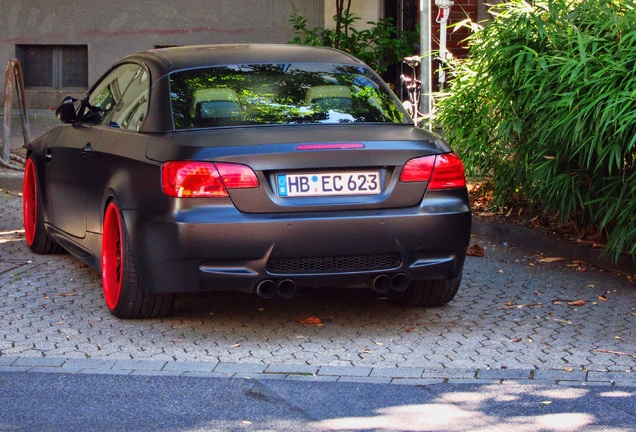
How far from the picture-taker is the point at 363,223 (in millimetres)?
6484

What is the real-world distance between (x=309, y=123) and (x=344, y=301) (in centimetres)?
135

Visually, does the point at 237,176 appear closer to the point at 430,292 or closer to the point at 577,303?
the point at 430,292

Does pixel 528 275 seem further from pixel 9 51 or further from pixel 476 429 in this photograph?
pixel 9 51

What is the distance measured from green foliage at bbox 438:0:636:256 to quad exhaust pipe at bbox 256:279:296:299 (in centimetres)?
237

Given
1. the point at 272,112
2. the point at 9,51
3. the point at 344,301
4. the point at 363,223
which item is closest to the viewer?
the point at 363,223

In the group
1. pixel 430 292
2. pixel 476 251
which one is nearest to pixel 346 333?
pixel 430 292

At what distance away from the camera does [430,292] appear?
24.3 feet

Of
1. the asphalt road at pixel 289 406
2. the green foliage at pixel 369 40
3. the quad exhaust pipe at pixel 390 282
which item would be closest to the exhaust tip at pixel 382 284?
the quad exhaust pipe at pixel 390 282

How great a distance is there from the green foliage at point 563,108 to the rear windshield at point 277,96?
1421 millimetres

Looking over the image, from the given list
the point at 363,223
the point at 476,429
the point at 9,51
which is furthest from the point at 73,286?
the point at 9,51

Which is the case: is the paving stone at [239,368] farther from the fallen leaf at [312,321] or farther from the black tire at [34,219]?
the black tire at [34,219]

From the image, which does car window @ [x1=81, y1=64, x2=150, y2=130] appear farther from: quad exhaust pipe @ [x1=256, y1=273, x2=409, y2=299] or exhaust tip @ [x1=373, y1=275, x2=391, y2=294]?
exhaust tip @ [x1=373, y1=275, x2=391, y2=294]

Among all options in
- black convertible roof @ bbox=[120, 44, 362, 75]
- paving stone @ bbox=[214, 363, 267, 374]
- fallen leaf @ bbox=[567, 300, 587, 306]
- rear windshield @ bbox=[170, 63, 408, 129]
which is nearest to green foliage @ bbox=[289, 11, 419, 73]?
black convertible roof @ bbox=[120, 44, 362, 75]

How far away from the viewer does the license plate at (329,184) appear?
644 centimetres
